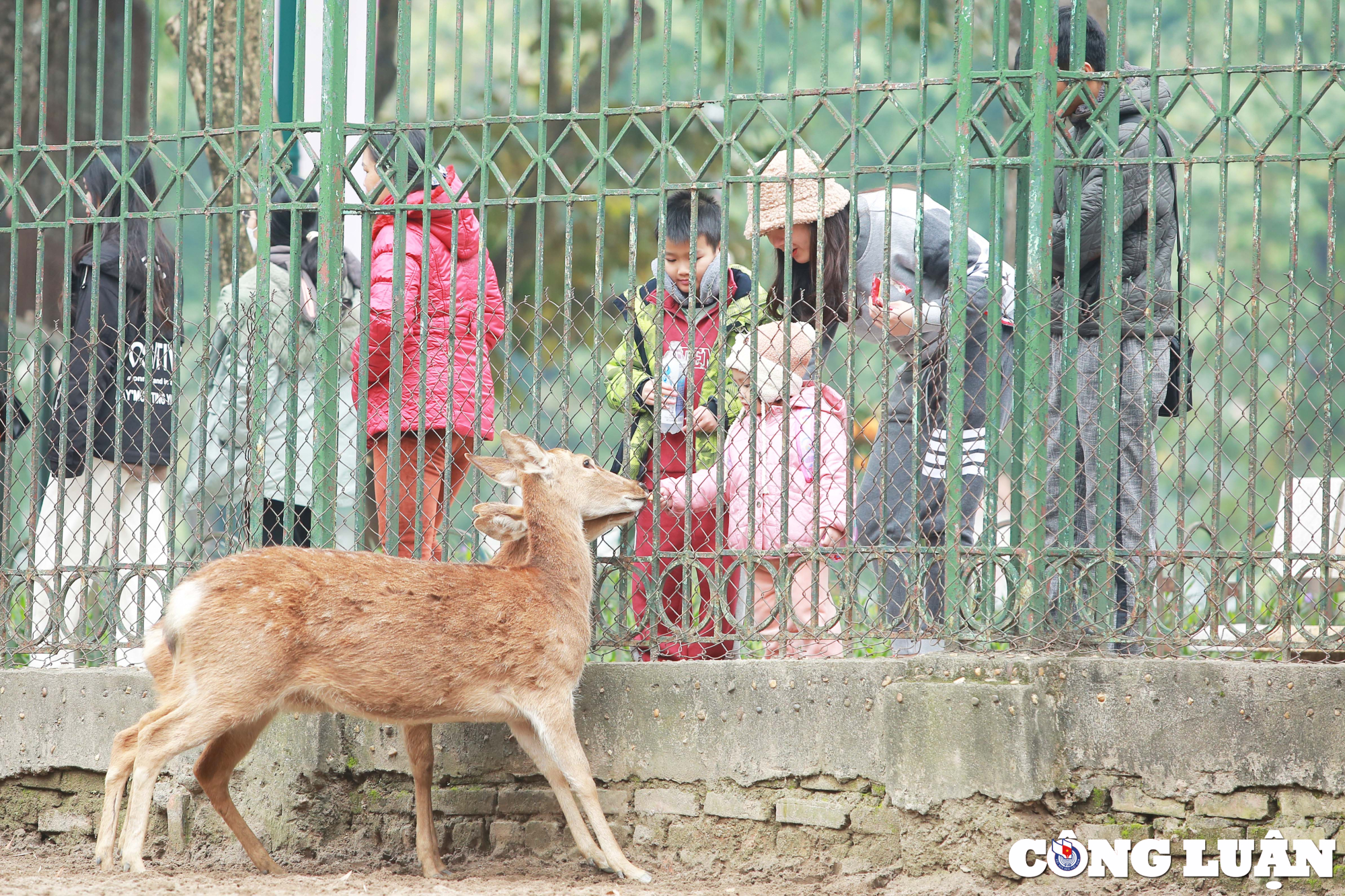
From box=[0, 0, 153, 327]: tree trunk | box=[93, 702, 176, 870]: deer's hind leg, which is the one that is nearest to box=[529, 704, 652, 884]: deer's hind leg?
box=[93, 702, 176, 870]: deer's hind leg

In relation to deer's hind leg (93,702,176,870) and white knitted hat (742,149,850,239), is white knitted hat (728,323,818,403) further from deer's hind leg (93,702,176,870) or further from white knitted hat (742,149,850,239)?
deer's hind leg (93,702,176,870)

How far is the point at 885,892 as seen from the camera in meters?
4.94

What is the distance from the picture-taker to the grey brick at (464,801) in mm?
5754

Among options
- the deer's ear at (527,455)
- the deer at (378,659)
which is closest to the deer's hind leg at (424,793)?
the deer at (378,659)

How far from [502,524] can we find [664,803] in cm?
124

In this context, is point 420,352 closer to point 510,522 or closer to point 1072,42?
point 510,522

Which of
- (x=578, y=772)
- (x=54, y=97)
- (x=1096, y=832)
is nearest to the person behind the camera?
(x=1096, y=832)

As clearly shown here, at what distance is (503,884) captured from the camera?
17.1 feet

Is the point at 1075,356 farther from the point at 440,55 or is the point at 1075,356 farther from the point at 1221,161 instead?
the point at 440,55

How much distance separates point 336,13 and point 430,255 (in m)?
1.09

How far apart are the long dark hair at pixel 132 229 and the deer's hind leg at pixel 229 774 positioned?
6.26 feet

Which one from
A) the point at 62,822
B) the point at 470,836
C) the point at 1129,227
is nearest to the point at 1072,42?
the point at 1129,227

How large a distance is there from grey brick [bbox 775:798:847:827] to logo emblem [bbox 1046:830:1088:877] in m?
0.73

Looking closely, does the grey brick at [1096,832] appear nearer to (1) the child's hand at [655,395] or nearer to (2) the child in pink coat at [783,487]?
(2) the child in pink coat at [783,487]
